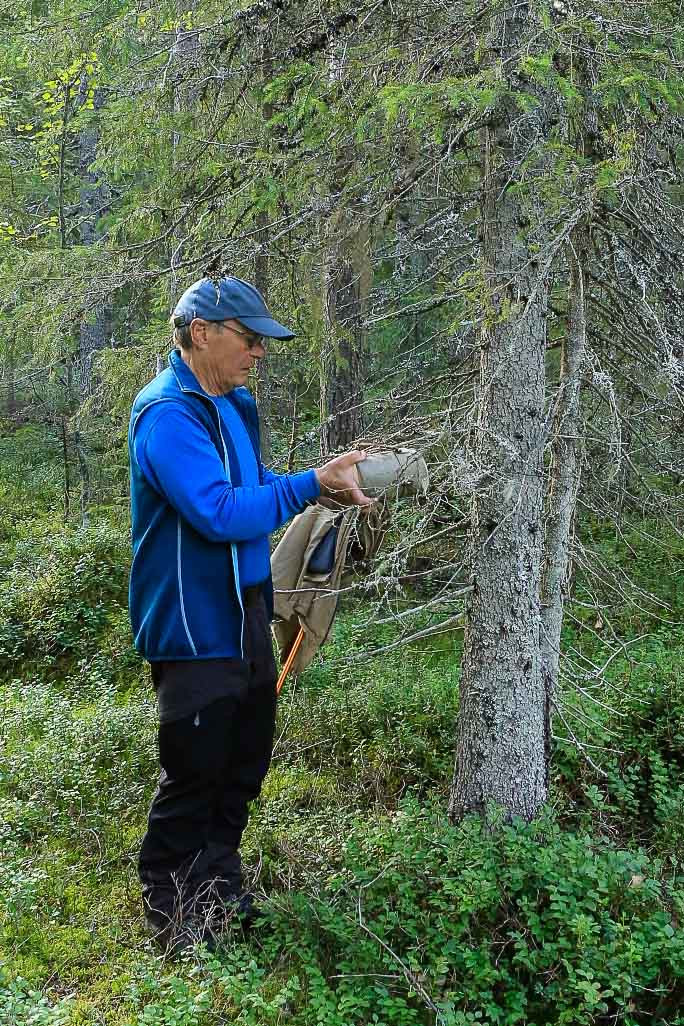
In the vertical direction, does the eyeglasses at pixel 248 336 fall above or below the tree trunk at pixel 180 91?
below

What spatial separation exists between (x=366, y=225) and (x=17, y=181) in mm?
13165

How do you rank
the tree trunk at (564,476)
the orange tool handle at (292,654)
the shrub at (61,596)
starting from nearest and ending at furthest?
the tree trunk at (564,476)
the orange tool handle at (292,654)
the shrub at (61,596)

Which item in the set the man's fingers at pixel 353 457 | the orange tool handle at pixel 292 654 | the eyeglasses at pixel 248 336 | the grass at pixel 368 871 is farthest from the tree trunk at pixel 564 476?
the eyeglasses at pixel 248 336

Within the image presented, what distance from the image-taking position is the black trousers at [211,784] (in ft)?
12.3

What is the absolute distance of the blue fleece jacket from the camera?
11.2ft

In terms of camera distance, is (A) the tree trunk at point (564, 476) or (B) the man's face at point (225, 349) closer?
(B) the man's face at point (225, 349)

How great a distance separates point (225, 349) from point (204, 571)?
87 cm

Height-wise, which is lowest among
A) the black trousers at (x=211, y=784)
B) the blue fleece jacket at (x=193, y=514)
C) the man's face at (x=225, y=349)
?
the black trousers at (x=211, y=784)

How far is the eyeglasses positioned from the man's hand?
0.55 metres

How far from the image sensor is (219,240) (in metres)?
4.81

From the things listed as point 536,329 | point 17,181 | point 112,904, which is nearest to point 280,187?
point 536,329

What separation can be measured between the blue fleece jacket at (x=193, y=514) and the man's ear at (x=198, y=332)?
0.11 m

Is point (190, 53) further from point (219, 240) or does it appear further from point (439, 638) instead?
point (439, 638)

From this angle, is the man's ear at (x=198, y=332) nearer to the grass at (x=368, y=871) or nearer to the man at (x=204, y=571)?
the man at (x=204, y=571)
